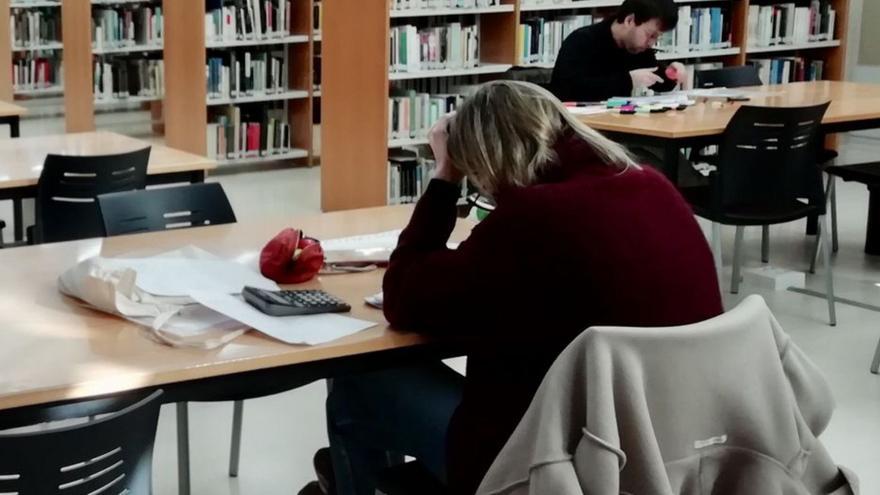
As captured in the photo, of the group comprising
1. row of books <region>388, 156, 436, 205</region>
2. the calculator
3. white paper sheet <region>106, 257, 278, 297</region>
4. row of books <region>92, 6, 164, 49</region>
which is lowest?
row of books <region>388, 156, 436, 205</region>

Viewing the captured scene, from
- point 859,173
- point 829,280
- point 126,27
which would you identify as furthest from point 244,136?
point 829,280

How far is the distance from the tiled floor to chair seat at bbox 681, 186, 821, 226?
17.2 inches

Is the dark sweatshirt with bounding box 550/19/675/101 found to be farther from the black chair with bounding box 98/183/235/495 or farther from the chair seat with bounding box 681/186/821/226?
the black chair with bounding box 98/183/235/495

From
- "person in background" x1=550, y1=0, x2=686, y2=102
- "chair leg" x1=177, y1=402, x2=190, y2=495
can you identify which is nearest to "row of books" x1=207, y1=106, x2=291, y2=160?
"person in background" x1=550, y1=0, x2=686, y2=102

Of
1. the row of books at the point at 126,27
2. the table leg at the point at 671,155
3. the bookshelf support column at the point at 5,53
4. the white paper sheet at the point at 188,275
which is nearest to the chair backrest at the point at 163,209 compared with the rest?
the white paper sheet at the point at 188,275

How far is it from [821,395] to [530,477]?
0.53 meters

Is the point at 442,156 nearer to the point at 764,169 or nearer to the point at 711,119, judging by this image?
the point at 764,169

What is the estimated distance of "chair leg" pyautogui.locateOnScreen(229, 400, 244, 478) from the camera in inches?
134

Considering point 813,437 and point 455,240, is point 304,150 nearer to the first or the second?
point 455,240

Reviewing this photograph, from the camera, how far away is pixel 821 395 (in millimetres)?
2047

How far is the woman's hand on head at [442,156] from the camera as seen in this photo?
2355mm

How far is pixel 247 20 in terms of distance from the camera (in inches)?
313

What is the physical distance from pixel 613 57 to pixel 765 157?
117 centimetres

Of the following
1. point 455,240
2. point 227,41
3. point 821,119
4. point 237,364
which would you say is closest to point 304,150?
point 227,41
